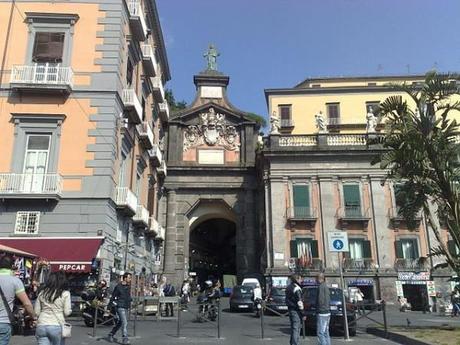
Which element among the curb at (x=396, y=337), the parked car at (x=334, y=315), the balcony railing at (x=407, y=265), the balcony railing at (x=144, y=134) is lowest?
the curb at (x=396, y=337)

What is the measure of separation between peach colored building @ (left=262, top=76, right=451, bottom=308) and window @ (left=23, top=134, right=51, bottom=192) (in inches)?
681

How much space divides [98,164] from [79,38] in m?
6.05

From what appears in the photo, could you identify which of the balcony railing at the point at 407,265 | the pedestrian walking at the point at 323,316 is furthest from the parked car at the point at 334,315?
the balcony railing at the point at 407,265

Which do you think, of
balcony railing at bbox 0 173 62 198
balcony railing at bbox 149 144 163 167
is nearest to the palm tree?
balcony railing at bbox 0 173 62 198

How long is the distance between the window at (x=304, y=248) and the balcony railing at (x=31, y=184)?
1806 cm

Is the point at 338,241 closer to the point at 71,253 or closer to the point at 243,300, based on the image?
the point at 71,253

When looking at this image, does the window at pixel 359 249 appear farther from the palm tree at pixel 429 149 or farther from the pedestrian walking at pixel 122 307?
the pedestrian walking at pixel 122 307

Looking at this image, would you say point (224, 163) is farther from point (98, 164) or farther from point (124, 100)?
point (98, 164)

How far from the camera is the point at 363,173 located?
3350 centimetres

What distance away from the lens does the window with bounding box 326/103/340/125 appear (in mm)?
37844

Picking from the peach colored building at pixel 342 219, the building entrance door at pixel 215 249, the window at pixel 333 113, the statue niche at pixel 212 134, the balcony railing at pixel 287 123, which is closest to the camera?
the peach colored building at pixel 342 219

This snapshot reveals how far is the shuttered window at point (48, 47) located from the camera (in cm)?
2022

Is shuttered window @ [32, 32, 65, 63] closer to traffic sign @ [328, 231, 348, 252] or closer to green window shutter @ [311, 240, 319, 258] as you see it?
traffic sign @ [328, 231, 348, 252]

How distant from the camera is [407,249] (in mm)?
32062
